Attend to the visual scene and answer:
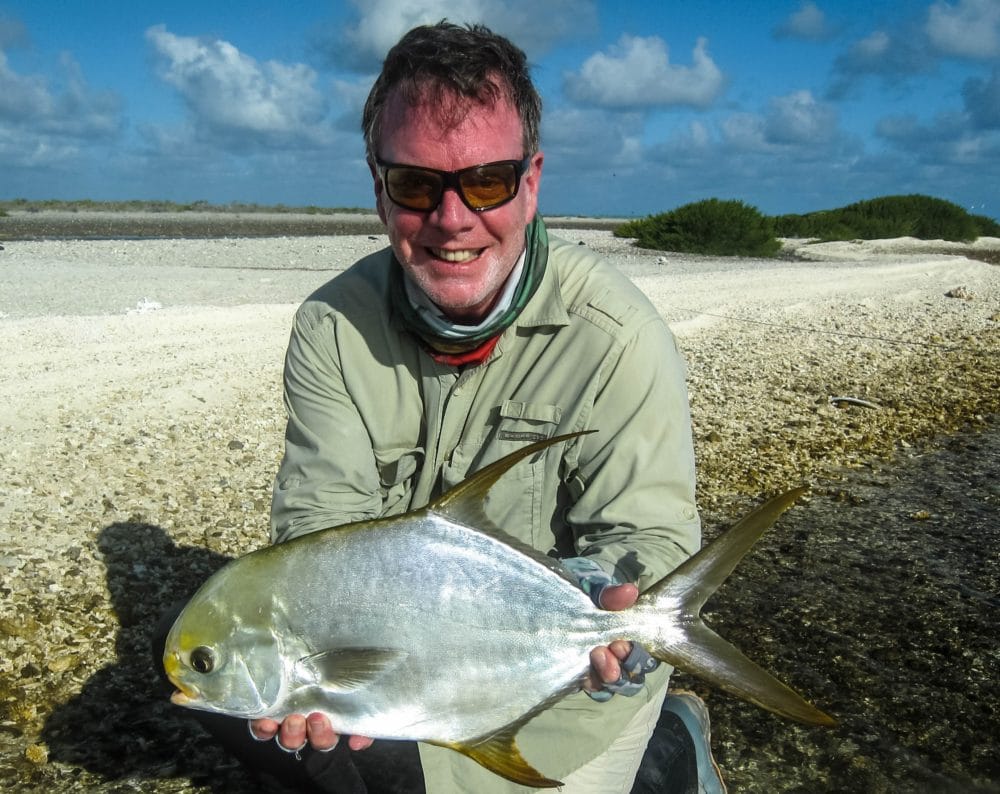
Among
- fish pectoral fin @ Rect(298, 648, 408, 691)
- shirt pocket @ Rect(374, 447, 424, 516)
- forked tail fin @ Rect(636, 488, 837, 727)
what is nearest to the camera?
forked tail fin @ Rect(636, 488, 837, 727)

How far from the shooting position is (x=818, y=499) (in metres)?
5.94

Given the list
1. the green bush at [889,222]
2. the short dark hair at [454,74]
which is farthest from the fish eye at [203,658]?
the green bush at [889,222]

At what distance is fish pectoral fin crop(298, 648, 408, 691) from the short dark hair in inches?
56.9

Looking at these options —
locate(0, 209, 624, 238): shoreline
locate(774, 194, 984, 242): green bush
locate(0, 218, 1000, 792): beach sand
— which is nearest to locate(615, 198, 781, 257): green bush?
locate(774, 194, 984, 242): green bush

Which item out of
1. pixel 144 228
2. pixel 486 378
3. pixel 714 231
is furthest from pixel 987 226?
pixel 486 378

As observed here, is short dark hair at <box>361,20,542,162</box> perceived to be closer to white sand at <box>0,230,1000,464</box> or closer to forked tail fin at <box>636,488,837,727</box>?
forked tail fin at <box>636,488,837,727</box>

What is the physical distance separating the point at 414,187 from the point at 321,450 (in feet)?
2.70

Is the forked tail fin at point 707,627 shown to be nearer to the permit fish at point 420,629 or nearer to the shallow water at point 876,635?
the permit fish at point 420,629

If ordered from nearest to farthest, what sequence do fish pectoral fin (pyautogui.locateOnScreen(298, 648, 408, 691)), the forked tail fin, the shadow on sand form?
the forked tail fin → fish pectoral fin (pyautogui.locateOnScreen(298, 648, 408, 691)) → the shadow on sand

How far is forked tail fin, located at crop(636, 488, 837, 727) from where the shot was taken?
198 centimetres

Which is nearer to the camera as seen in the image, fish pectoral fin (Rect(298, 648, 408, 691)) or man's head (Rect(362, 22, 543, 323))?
fish pectoral fin (Rect(298, 648, 408, 691))

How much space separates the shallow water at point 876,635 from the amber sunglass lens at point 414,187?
2235 mm

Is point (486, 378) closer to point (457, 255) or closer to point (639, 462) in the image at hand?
point (457, 255)

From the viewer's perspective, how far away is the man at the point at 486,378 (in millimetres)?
2717
